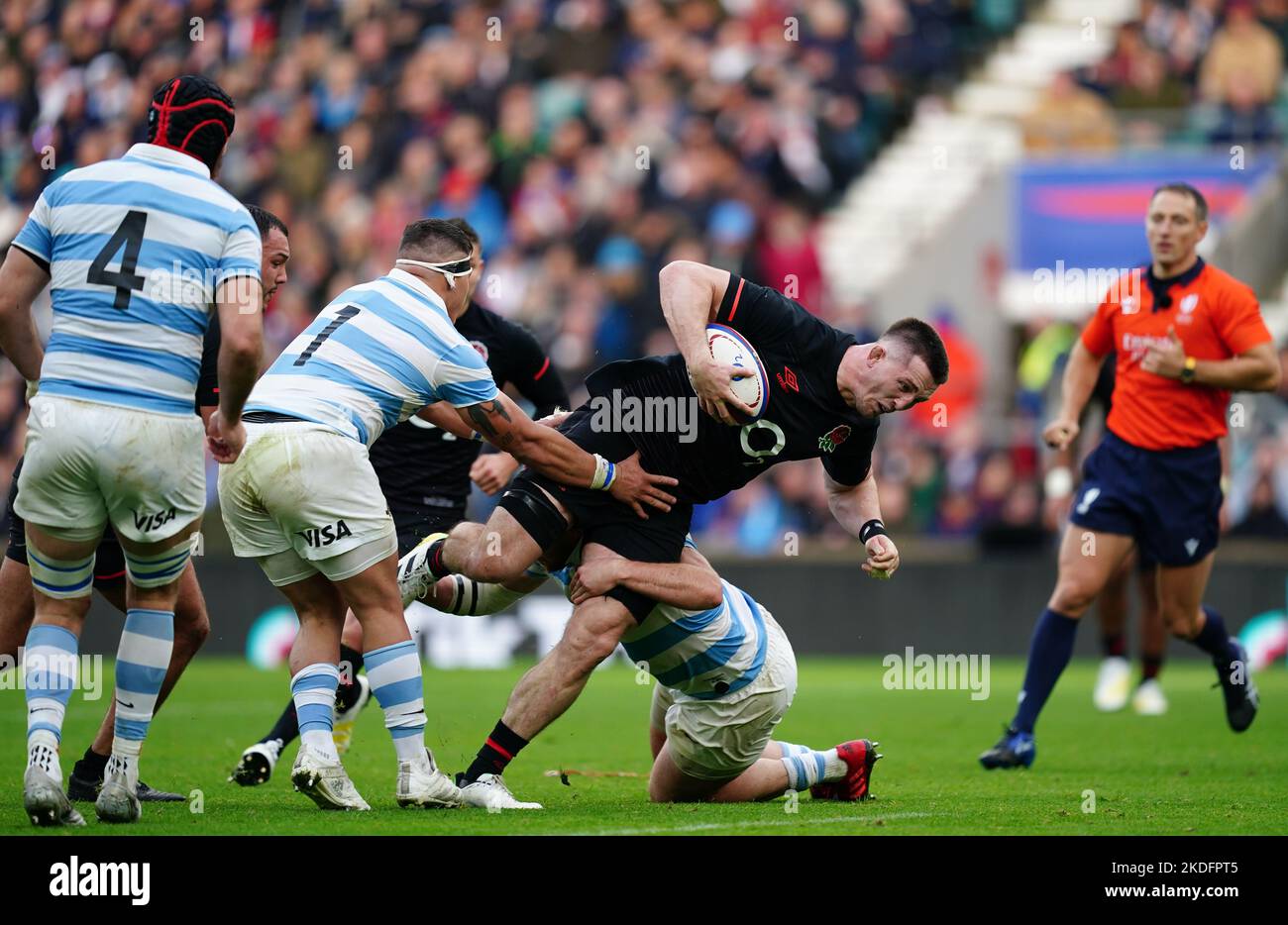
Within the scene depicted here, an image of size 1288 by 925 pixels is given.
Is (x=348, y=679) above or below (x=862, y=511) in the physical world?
below

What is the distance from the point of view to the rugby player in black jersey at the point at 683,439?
6824 mm

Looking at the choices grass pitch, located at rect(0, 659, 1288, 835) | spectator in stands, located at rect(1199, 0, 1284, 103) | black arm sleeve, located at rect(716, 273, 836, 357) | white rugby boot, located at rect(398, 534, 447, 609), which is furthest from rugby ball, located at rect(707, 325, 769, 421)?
spectator in stands, located at rect(1199, 0, 1284, 103)

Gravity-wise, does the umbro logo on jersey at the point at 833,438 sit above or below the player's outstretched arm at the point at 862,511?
above

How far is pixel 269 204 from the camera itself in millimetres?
20156

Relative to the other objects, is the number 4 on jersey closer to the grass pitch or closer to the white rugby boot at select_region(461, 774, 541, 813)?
the grass pitch

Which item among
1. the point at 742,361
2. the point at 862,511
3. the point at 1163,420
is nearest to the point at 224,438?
the point at 742,361

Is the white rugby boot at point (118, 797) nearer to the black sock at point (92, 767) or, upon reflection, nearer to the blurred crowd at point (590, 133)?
the black sock at point (92, 767)

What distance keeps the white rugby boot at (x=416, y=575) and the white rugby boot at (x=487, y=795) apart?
104 cm

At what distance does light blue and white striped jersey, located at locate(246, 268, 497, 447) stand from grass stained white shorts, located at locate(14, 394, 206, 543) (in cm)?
46

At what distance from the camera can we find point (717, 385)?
6.78 metres

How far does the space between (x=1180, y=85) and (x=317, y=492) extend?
17.3m

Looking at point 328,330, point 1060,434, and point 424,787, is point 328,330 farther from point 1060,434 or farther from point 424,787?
point 1060,434

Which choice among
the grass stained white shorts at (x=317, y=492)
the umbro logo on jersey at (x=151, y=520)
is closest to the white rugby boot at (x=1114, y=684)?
the grass stained white shorts at (x=317, y=492)
